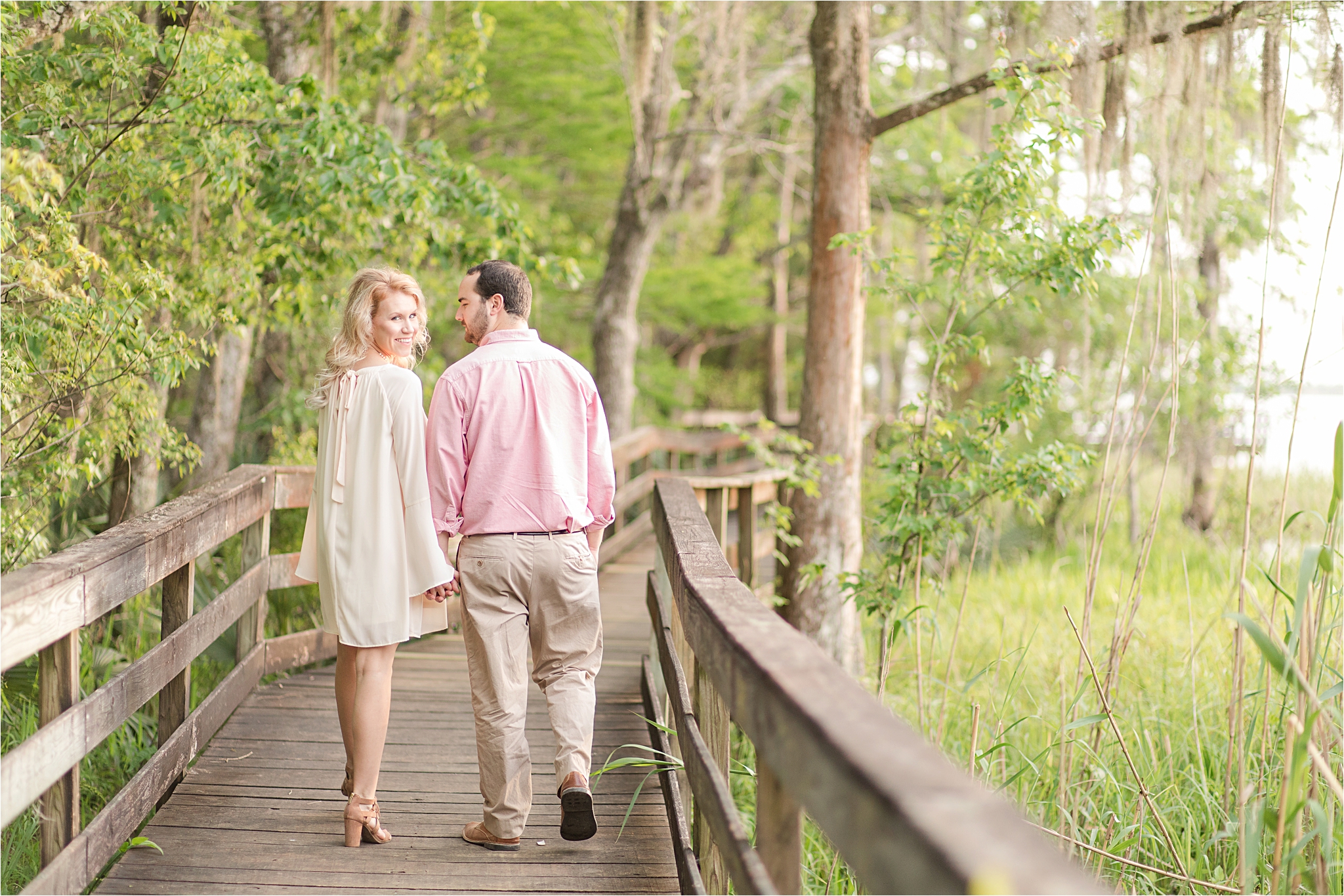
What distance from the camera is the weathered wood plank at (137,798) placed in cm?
241

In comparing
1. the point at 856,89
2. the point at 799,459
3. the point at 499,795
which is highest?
the point at 856,89

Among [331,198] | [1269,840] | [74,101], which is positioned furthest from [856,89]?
[1269,840]

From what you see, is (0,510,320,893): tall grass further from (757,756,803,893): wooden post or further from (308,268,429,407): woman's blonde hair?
(757,756,803,893): wooden post

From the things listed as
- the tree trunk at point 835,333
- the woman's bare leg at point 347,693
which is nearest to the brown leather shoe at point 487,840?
the woman's bare leg at point 347,693

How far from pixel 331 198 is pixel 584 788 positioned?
3041 millimetres

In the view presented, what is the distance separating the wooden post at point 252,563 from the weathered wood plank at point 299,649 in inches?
8.4

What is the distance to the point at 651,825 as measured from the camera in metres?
3.19

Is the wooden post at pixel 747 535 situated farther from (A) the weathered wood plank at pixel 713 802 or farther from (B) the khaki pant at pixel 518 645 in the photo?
(B) the khaki pant at pixel 518 645

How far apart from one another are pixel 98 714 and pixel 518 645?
3.49ft

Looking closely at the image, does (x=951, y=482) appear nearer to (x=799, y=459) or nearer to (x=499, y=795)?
(x=799, y=459)

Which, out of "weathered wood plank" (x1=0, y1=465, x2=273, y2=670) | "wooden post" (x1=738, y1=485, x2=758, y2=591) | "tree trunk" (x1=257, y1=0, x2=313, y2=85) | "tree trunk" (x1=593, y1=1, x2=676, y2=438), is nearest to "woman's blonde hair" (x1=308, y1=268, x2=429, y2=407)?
"weathered wood plank" (x1=0, y1=465, x2=273, y2=670)

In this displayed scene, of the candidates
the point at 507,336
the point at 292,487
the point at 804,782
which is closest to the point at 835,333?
the point at 292,487

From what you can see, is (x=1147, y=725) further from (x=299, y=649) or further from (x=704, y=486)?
(x=299, y=649)

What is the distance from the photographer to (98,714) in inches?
101
